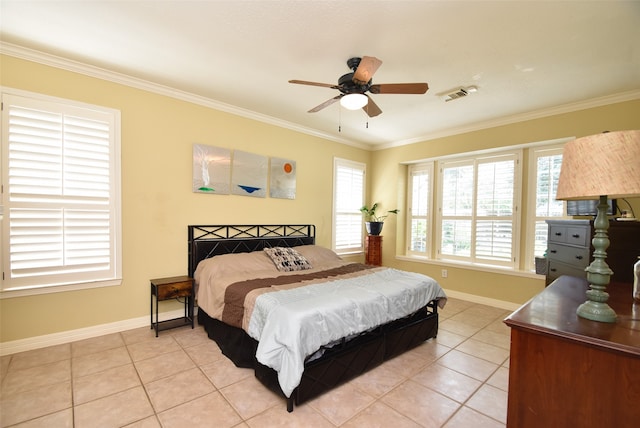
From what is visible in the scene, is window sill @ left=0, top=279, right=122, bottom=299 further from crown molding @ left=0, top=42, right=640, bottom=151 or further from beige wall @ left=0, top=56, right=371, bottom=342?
crown molding @ left=0, top=42, right=640, bottom=151

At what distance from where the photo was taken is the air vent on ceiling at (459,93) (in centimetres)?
316

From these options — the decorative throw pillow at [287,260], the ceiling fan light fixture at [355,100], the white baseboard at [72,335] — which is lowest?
the white baseboard at [72,335]

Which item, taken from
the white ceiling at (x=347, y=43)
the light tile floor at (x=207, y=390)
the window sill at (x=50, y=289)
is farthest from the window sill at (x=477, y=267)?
the window sill at (x=50, y=289)

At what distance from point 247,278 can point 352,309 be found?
4.00ft

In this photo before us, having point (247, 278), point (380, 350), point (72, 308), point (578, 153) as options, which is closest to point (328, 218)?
point (247, 278)

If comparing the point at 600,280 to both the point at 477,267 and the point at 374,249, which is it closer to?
the point at 477,267

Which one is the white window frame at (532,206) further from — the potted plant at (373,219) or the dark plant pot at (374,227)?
the dark plant pot at (374,227)

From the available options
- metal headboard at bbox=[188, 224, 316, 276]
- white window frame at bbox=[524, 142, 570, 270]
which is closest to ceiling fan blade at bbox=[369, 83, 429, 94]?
metal headboard at bbox=[188, 224, 316, 276]

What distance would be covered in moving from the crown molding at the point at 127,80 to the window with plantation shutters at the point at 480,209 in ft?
9.33

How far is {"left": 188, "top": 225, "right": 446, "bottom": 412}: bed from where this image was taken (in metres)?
1.95

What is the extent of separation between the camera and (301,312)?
78.3 inches

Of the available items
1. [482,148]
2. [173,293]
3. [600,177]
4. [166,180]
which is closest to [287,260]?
[173,293]

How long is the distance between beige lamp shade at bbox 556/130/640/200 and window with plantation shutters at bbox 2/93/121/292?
3.73 metres

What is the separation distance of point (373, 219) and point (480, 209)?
191cm
